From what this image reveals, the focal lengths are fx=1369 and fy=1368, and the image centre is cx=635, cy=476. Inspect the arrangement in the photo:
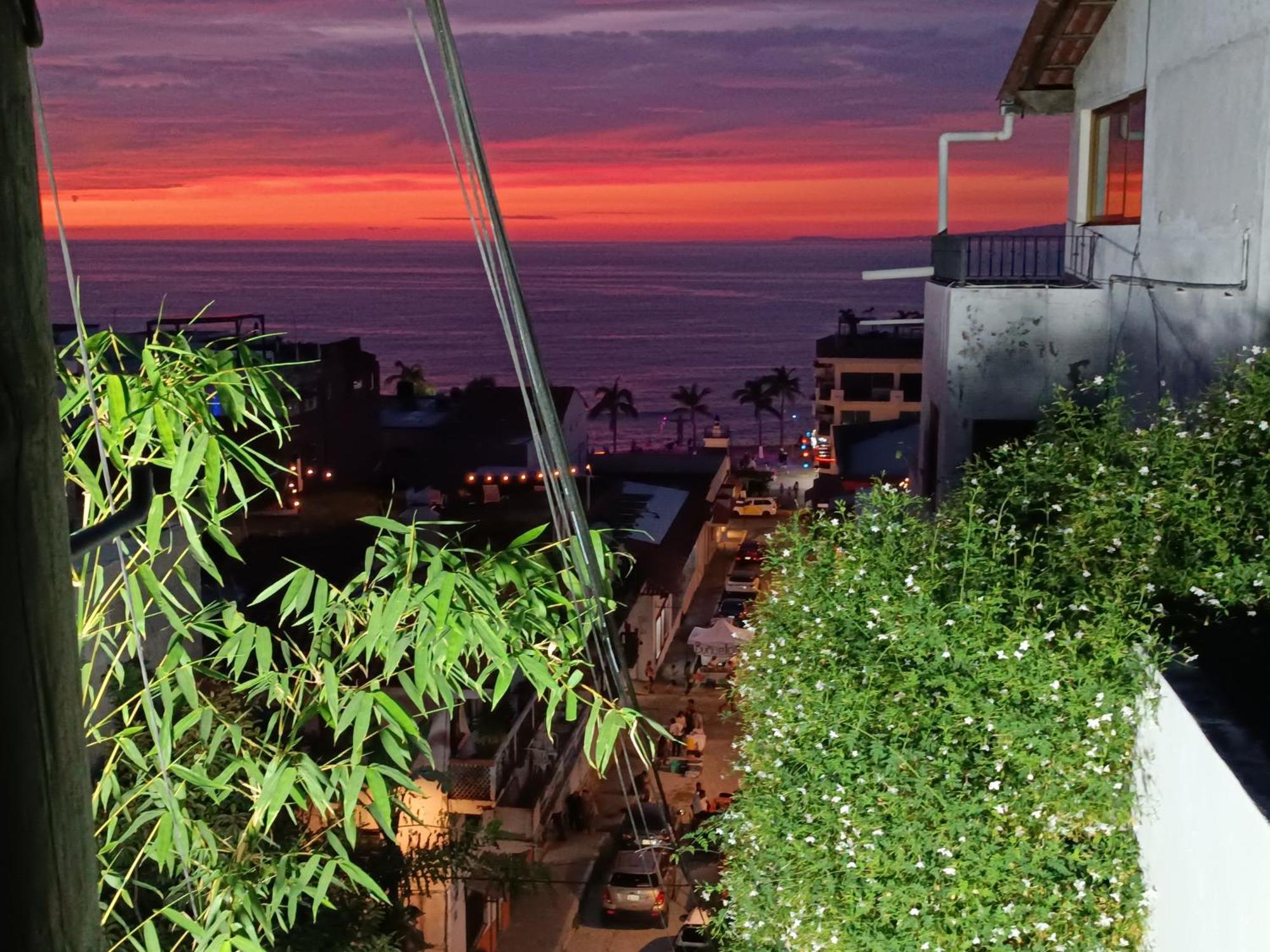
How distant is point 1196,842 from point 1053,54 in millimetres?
9718

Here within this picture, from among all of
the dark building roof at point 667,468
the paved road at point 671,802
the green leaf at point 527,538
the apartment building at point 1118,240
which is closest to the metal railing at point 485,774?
the paved road at point 671,802

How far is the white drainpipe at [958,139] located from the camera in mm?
12078

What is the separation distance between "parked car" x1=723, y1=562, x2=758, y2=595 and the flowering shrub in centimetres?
2960

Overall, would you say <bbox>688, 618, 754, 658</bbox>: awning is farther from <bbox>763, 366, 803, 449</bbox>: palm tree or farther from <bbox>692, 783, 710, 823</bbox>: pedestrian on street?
<bbox>763, 366, 803, 449</bbox>: palm tree

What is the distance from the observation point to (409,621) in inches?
177

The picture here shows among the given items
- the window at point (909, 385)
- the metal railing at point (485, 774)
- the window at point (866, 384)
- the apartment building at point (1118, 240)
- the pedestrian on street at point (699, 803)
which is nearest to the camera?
the apartment building at point (1118, 240)

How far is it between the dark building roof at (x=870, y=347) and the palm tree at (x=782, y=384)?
38777 millimetres

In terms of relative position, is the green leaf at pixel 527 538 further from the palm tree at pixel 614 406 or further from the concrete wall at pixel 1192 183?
the palm tree at pixel 614 406

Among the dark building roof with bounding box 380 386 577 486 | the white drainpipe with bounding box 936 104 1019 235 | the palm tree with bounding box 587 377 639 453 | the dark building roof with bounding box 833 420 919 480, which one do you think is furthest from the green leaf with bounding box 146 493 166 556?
the palm tree with bounding box 587 377 639 453

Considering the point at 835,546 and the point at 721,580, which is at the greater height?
the point at 835,546

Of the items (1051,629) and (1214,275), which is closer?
(1051,629)

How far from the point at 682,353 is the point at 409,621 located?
150301 mm

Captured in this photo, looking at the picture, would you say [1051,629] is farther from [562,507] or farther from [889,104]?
[889,104]

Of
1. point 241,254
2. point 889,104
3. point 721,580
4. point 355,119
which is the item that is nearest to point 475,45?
point 355,119
